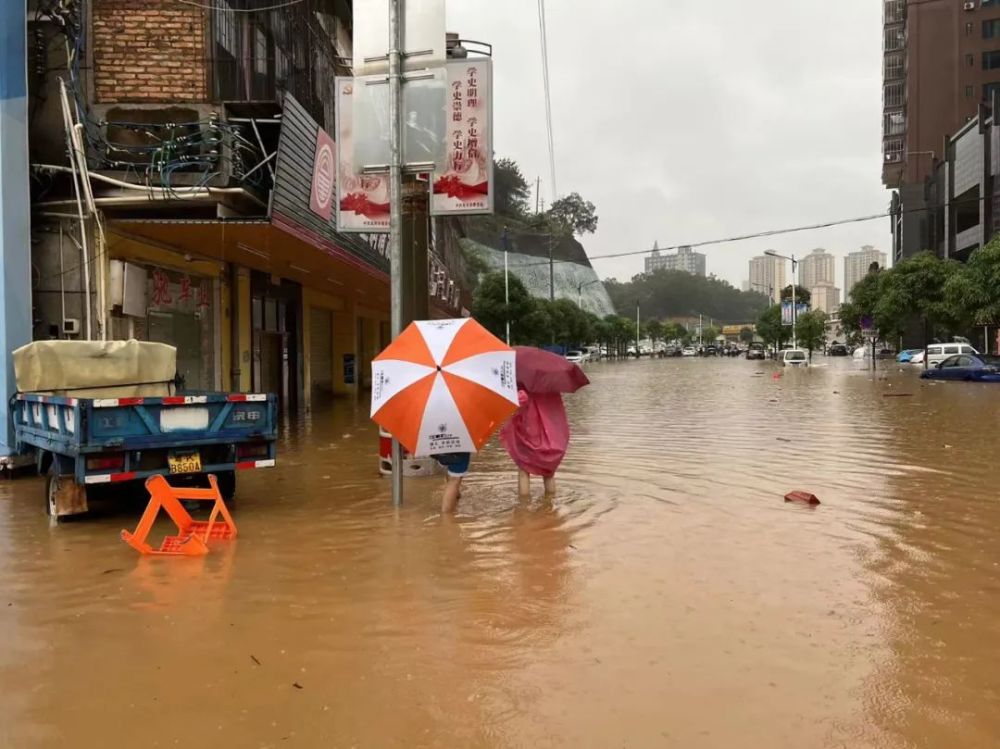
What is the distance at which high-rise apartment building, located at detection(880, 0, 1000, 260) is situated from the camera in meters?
71.9

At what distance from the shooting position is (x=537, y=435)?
8.27 m

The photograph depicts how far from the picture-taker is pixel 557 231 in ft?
366

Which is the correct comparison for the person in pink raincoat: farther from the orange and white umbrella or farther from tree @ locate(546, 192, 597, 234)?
tree @ locate(546, 192, 597, 234)

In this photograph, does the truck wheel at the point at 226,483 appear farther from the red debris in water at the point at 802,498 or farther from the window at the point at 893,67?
the window at the point at 893,67

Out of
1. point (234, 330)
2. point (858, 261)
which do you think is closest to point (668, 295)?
point (858, 261)

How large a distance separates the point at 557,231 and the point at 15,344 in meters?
104

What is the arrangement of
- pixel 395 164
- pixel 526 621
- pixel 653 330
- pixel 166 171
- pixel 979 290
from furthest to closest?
pixel 653 330, pixel 979 290, pixel 166 171, pixel 395 164, pixel 526 621

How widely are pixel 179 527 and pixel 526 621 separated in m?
3.33

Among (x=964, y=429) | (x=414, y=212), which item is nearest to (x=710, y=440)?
(x=964, y=429)

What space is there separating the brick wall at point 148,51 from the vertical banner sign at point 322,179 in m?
2.18

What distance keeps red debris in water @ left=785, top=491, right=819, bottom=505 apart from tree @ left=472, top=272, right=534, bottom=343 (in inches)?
1490

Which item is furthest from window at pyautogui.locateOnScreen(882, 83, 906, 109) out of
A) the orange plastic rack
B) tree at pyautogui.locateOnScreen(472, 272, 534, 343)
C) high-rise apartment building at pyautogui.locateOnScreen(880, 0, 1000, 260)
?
the orange plastic rack

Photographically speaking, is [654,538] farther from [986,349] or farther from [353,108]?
[986,349]

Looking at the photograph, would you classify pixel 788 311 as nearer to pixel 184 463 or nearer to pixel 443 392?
pixel 443 392
